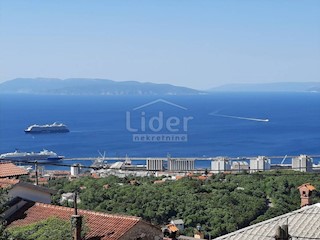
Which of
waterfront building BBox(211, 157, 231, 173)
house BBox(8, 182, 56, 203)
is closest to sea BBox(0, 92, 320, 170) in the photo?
waterfront building BBox(211, 157, 231, 173)

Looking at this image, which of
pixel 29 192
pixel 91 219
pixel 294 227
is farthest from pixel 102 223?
pixel 294 227

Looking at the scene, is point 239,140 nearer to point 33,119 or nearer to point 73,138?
point 73,138

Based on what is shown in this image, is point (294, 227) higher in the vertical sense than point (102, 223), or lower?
higher

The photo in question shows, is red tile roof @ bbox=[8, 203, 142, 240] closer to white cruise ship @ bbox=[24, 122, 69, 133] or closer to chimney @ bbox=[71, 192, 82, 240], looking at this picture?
chimney @ bbox=[71, 192, 82, 240]

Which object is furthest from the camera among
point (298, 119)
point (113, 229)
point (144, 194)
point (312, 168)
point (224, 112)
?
point (224, 112)

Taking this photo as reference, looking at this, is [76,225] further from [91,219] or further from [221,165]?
[221,165]

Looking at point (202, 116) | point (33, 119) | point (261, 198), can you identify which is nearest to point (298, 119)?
point (202, 116)
